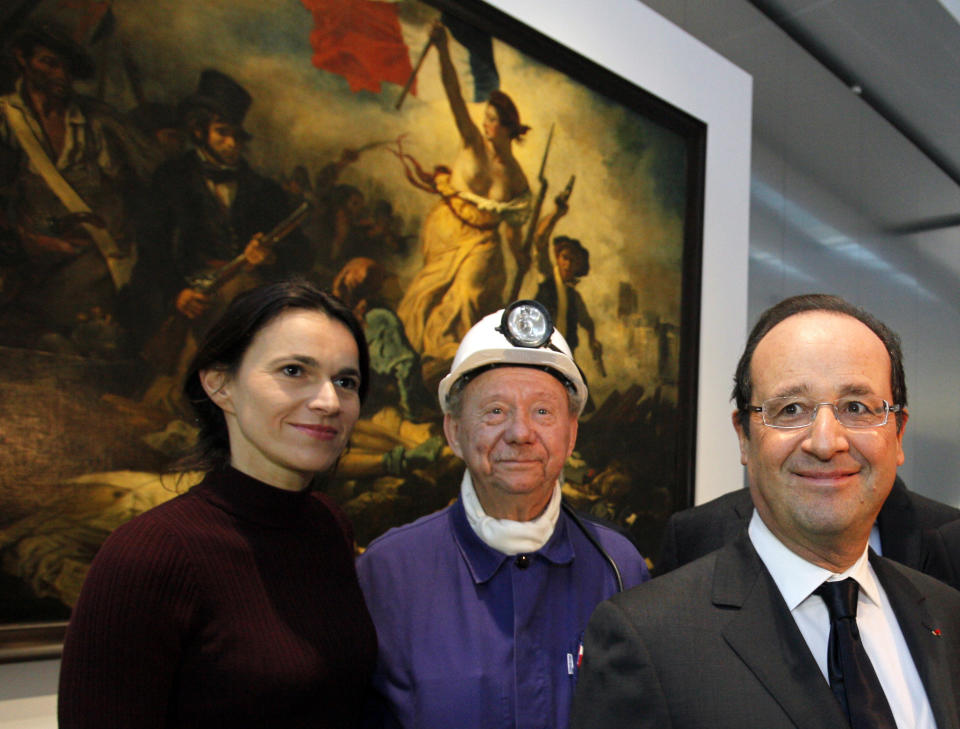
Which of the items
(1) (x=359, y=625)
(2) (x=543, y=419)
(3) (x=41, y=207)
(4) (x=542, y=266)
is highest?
(4) (x=542, y=266)

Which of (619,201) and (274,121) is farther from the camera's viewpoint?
(619,201)

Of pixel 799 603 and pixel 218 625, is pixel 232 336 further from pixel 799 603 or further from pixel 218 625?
pixel 799 603

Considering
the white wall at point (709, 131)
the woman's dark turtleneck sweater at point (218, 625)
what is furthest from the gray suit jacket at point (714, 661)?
the white wall at point (709, 131)

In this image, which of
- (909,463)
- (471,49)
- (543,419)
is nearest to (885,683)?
(543,419)

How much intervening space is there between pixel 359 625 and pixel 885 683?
4.22 feet

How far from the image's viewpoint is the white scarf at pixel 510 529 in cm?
227

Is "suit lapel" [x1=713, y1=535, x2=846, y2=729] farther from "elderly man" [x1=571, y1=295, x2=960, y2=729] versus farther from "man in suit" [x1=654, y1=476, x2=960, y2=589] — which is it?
"man in suit" [x1=654, y1=476, x2=960, y2=589]

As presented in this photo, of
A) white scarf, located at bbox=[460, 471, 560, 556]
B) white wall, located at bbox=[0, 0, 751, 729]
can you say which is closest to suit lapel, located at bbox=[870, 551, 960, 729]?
white scarf, located at bbox=[460, 471, 560, 556]

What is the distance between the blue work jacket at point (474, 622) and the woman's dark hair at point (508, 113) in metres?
2.35

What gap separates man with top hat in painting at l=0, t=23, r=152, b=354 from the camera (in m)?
2.38

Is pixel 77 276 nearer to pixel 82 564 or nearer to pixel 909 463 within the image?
pixel 82 564

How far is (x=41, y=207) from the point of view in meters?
2.44

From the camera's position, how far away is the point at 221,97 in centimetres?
293

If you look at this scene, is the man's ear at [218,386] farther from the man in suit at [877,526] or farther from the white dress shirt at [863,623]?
the man in suit at [877,526]
